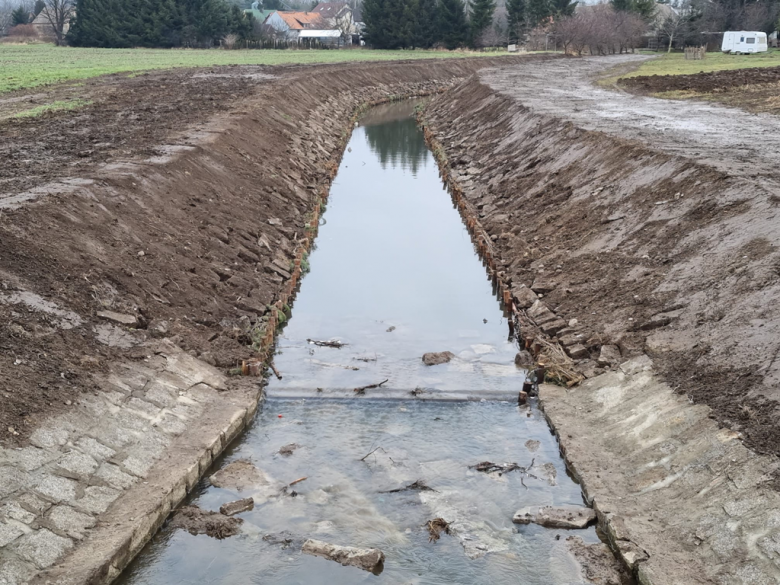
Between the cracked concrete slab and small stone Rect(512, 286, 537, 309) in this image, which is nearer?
the cracked concrete slab

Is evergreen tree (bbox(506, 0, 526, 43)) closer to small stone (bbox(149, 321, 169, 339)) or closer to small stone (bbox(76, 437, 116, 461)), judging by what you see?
small stone (bbox(149, 321, 169, 339))

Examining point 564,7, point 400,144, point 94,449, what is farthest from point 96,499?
point 564,7

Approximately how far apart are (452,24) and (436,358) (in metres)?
76.6

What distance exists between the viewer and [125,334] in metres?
12.0

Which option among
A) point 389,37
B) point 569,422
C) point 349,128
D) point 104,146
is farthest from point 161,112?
point 389,37

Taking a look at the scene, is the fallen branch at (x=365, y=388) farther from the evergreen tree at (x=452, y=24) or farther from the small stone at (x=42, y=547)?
the evergreen tree at (x=452, y=24)

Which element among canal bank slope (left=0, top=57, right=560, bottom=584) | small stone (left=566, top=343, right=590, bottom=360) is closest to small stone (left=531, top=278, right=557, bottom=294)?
small stone (left=566, top=343, right=590, bottom=360)

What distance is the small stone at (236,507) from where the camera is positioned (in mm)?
9570

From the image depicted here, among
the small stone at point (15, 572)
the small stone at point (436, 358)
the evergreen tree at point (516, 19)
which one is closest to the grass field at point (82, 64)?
the evergreen tree at point (516, 19)

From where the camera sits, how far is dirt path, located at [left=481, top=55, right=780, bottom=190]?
1788 centimetres

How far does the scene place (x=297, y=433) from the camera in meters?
11.5

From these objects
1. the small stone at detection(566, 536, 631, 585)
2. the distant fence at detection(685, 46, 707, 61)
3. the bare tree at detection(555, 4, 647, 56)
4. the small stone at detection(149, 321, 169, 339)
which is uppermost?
the bare tree at detection(555, 4, 647, 56)

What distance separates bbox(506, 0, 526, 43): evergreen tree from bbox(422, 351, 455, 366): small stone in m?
84.7

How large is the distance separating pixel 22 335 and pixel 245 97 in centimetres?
2425
